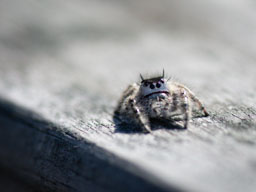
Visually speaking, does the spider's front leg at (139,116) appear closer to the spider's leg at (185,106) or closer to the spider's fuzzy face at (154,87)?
the spider's fuzzy face at (154,87)

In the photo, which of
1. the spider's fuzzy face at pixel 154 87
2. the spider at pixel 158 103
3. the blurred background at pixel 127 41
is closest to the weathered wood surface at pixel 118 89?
the blurred background at pixel 127 41

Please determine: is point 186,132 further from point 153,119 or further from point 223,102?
point 223,102

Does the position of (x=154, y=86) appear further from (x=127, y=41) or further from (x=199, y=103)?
(x=127, y=41)

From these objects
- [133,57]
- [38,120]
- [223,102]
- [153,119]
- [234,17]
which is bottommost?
[38,120]

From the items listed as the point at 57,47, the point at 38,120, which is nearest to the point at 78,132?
the point at 38,120

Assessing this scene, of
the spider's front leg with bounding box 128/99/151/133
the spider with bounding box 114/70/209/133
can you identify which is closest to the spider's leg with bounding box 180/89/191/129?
the spider with bounding box 114/70/209/133

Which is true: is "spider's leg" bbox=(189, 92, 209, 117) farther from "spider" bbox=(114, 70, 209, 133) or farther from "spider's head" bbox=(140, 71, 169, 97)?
"spider's head" bbox=(140, 71, 169, 97)

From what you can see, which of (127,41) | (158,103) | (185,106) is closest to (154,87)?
(158,103)
